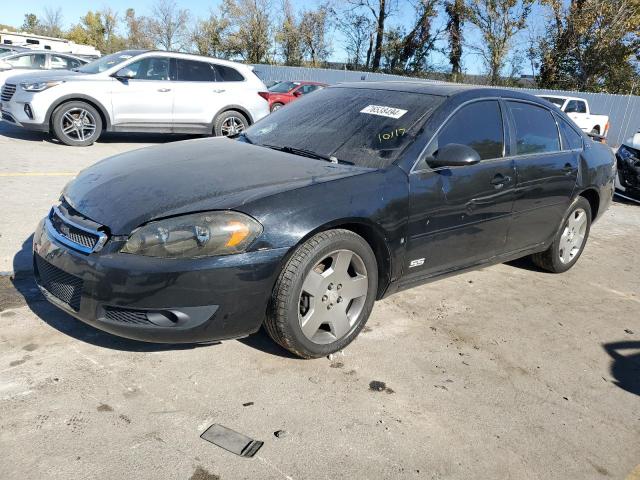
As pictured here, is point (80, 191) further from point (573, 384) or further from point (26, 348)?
point (573, 384)

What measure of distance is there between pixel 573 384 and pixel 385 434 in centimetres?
137

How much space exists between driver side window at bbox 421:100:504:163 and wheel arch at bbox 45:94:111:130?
7340mm

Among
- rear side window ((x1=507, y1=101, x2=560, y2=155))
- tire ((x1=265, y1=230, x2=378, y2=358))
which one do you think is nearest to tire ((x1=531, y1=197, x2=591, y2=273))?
rear side window ((x1=507, y1=101, x2=560, y2=155))

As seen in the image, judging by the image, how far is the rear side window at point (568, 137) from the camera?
16.1ft

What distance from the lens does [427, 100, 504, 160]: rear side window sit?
381 cm

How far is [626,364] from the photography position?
3.75 meters

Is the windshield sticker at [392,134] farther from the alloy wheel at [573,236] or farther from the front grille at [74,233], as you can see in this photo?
the alloy wheel at [573,236]

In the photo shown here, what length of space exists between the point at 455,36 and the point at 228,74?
29.8 metres

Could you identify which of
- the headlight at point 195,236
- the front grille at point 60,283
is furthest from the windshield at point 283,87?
the headlight at point 195,236

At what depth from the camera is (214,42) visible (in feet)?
151

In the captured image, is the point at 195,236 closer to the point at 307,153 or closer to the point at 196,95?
the point at 307,153

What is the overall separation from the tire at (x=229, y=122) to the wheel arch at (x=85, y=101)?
75.8 inches

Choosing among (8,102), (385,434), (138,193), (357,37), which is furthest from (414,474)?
(357,37)

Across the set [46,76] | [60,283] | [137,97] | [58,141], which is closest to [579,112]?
[137,97]
